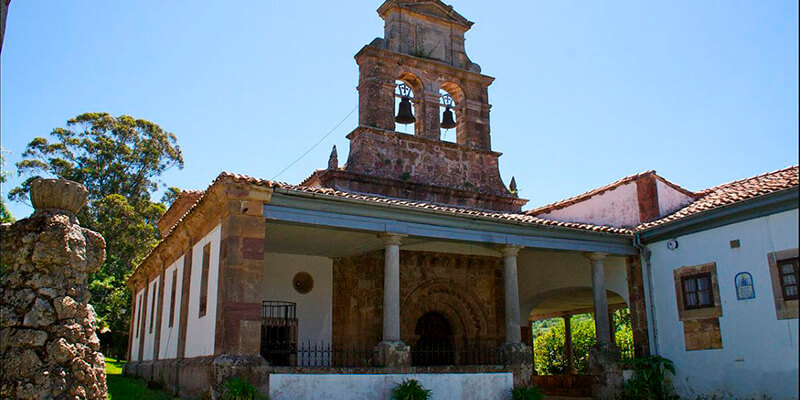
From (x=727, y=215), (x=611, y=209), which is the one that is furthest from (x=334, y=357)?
(x=727, y=215)

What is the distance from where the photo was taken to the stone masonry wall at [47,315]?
250 inches

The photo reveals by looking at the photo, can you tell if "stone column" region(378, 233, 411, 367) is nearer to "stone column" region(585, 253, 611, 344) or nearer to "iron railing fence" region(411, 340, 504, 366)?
"iron railing fence" region(411, 340, 504, 366)

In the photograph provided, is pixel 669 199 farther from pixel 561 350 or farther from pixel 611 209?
pixel 561 350

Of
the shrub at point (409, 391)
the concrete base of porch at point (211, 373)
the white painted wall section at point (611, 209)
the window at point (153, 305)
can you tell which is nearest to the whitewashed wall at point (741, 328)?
the white painted wall section at point (611, 209)

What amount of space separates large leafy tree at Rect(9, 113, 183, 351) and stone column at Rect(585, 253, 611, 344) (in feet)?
Answer: 69.2

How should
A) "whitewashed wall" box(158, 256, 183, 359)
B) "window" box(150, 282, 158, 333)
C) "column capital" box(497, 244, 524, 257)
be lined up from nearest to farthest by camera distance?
"column capital" box(497, 244, 524, 257) → "whitewashed wall" box(158, 256, 183, 359) → "window" box(150, 282, 158, 333)

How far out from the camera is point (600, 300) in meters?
13.7

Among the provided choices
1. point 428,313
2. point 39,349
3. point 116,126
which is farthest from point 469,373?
point 116,126

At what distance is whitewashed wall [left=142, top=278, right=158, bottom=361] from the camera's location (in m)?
17.1

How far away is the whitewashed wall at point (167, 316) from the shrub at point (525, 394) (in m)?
6.77

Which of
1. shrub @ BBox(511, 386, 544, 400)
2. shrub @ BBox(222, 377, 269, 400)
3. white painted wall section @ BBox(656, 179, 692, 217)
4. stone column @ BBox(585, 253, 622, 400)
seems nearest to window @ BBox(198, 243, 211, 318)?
shrub @ BBox(222, 377, 269, 400)

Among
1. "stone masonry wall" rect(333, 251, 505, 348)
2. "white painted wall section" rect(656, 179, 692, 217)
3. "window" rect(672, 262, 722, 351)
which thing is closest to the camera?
"window" rect(672, 262, 722, 351)

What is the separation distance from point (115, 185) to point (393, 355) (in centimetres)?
2645

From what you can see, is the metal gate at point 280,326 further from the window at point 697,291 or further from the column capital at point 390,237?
the window at point 697,291
